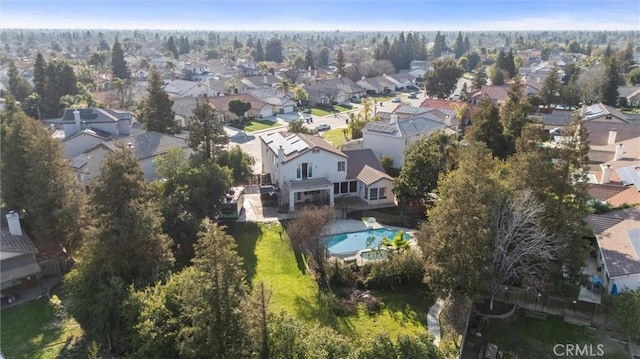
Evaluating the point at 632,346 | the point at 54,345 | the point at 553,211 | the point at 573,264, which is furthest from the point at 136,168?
the point at 632,346

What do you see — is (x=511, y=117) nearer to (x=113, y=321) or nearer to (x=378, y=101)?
(x=113, y=321)

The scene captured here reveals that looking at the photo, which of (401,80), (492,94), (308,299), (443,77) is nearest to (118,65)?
(401,80)

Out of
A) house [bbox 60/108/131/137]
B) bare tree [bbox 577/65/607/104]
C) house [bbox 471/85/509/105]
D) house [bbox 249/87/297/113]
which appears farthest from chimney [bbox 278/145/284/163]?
bare tree [bbox 577/65/607/104]

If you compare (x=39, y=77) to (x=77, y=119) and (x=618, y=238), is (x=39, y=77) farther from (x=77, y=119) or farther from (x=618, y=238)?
(x=618, y=238)

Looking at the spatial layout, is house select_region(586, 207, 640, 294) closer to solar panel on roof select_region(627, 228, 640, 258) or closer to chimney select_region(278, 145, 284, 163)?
solar panel on roof select_region(627, 228, 640, 258)

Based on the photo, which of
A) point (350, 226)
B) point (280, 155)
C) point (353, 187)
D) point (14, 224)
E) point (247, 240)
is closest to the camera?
point (14, 224)
